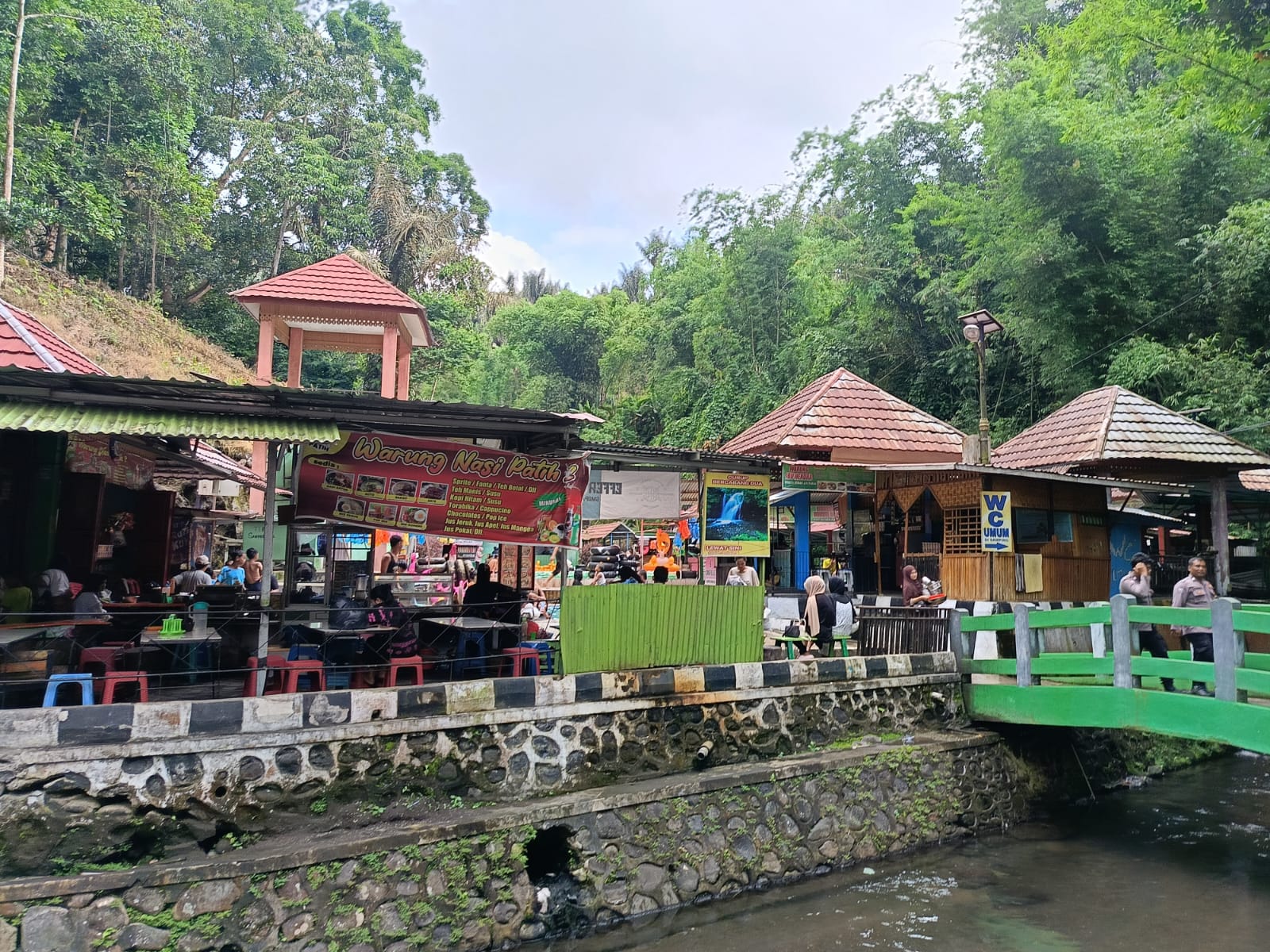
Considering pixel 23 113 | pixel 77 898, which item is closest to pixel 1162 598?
pixel 77 898

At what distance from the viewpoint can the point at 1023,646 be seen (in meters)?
9.62

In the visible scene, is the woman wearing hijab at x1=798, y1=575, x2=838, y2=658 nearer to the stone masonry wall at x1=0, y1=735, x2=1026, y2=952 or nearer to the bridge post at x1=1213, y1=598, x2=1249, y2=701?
the stone masonry wall at x1=0, y1=735, x2=1026, y2=952

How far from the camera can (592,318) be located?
4312cm

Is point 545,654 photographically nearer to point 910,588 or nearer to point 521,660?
point 521,660

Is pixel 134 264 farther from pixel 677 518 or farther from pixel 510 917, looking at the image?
pixel 510 917

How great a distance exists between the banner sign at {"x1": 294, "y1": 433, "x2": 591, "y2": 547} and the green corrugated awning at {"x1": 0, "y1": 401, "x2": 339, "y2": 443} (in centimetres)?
79

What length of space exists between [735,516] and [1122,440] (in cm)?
729

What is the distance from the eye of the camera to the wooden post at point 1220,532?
1393 centimetres

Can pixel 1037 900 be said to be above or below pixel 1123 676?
below

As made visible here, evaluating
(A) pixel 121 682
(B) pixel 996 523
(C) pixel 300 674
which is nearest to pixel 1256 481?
(B) pixel 996 523

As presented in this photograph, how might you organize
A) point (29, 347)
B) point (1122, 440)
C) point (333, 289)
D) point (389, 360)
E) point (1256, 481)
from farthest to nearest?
point (1256, 481) → point (389, 360) → point (333, 289) → point (1122, 440) → point (29, 347)

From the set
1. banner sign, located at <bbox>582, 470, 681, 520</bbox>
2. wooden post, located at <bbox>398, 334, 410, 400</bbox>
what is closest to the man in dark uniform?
banner sign, located at <bbox>582, 470, 681, 520</bbox>

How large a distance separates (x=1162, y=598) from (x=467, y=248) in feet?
98.3

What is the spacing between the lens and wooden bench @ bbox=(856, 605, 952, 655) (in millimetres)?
10719
